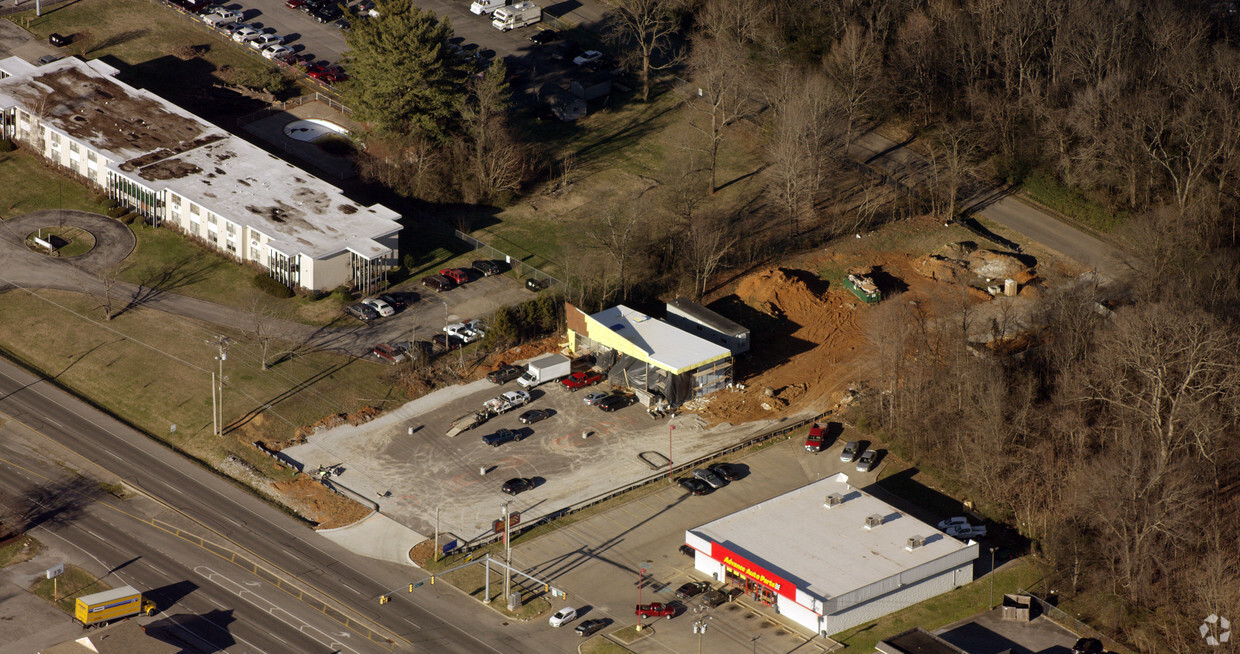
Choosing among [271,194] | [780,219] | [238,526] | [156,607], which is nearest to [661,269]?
[780,219]

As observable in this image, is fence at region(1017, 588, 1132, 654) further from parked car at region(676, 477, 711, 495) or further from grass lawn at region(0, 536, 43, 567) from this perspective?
grass lawn at region(0, 536, 43, 567)

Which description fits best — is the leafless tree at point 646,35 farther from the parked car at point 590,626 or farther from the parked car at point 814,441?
the parked car at point 590,626

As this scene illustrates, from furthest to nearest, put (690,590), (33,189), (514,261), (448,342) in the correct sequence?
1. (33,189)
2. (514,261)
3. (448,342)
4. (690,590)

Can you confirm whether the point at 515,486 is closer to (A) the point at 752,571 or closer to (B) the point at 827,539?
(A) the point at 752,571

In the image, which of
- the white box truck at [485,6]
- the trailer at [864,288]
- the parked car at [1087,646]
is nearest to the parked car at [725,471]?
the trailer at [864,288]

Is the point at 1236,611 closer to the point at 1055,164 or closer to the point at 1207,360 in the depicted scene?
the point at 1207,360

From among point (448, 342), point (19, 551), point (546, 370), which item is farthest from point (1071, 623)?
point (19, 551)

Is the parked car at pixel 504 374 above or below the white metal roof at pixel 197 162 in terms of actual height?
below
